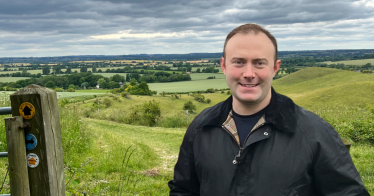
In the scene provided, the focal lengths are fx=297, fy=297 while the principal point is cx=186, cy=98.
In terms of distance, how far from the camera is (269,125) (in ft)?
6.78

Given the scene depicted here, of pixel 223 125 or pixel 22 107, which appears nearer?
pixel 22 107

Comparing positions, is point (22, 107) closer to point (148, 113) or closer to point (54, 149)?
point (54, 149)

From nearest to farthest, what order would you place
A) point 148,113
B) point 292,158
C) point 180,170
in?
point 292,158, point 180,170, point 148,113

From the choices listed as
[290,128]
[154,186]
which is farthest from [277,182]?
[154,186]

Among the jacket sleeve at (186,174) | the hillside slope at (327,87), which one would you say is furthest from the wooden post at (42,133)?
the hillside slope at (327,87)

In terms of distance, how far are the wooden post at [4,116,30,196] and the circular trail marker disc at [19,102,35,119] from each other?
0.04 metres

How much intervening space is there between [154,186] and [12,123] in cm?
500

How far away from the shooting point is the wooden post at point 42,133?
202cm

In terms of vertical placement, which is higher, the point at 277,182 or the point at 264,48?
the point at 264,48

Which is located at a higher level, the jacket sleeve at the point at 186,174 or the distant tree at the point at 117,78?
the jacket sleeve at the point at 186,174

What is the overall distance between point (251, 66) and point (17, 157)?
1730 millimetres

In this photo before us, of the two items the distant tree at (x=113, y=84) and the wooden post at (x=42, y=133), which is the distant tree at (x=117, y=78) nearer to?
the distant tree at (x=113, y=84)

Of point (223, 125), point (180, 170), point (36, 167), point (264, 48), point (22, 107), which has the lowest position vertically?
point (180, 170)

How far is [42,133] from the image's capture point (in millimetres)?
2047
